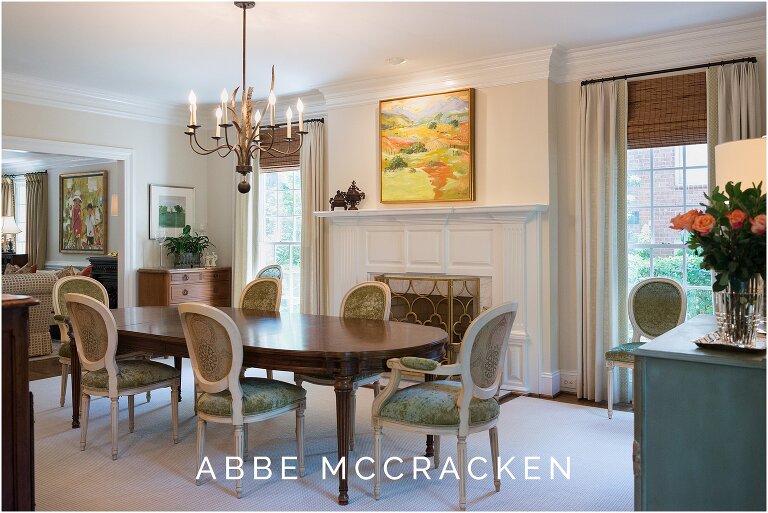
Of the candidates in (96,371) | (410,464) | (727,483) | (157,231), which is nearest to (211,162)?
(157,231)

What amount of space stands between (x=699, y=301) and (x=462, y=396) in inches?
112

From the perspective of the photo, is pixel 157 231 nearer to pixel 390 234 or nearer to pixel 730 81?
pixel 390 234

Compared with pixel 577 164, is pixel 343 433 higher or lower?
lower

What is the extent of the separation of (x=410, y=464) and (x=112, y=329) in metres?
1.83

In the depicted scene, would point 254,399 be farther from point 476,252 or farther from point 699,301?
point 699,301

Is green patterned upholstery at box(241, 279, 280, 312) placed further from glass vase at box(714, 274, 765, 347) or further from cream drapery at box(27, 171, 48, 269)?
cream drapery at box(27, 171, 48, 269)

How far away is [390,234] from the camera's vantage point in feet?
20.5

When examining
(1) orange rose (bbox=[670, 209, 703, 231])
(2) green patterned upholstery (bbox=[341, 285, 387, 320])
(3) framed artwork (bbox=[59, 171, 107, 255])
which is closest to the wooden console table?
(1) orange rose (bbox=[670, 209, 703, 231])

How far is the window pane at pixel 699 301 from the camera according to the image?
5141 mm

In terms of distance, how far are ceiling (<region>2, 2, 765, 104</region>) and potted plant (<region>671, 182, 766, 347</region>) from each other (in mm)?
2385

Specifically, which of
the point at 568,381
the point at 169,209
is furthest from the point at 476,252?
the point at 169,209

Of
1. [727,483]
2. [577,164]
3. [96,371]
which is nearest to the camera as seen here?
[727,483]

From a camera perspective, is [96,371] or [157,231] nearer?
[96,371]

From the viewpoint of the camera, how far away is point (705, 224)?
7.80 ft
